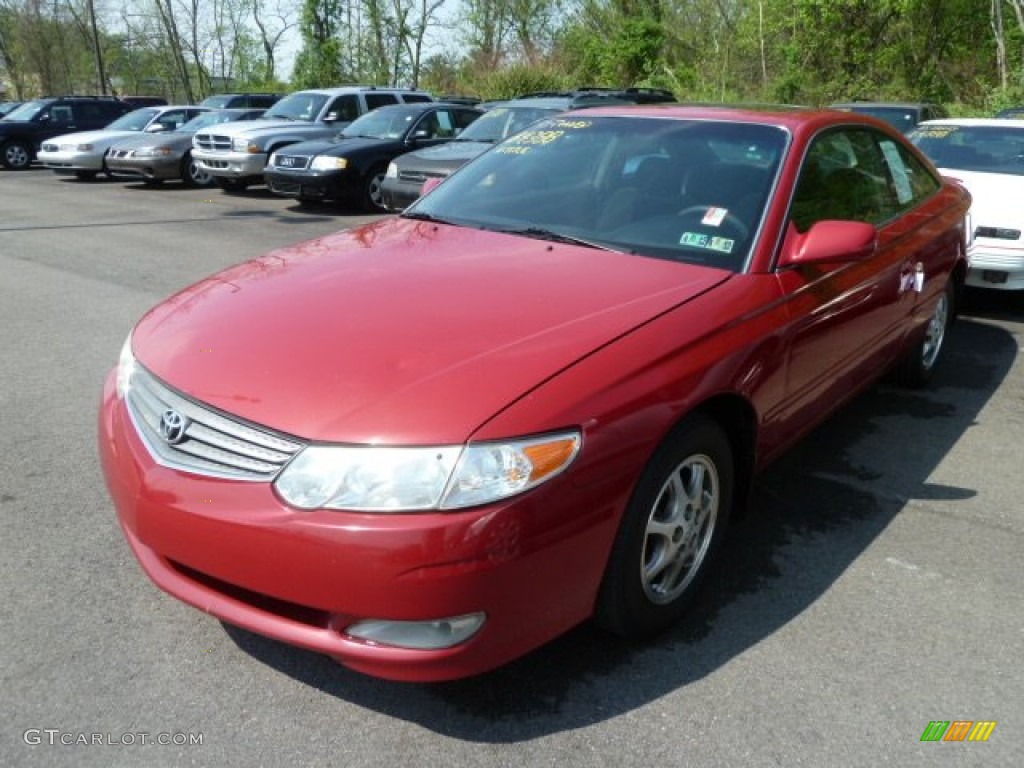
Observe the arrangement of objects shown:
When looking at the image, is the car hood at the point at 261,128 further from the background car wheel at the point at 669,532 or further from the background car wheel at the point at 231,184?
the background car wheel at the point at 669,532

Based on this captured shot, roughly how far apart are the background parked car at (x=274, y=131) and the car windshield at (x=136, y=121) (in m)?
4.05

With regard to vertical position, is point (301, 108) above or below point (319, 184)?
above

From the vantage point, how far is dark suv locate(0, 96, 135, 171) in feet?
66.4

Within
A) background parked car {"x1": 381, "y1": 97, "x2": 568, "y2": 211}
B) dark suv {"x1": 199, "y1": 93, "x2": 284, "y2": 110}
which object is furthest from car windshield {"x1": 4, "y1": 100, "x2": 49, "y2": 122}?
background parked car {"x1": 381, "y1": 97, "x2": 568, "y2": 211}

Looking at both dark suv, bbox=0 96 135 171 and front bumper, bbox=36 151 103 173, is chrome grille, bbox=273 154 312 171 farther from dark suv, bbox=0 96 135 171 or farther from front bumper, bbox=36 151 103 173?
dark suv, bbox=0 96 135 171

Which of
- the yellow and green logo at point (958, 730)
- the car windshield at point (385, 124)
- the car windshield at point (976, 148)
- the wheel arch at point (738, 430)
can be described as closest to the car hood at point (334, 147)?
the car windshield at point (385, 124)

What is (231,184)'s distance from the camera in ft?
50.2

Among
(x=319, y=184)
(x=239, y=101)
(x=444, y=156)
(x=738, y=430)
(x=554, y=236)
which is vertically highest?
(x=239, y=101)

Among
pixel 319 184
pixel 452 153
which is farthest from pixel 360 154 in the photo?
pixel 452 153

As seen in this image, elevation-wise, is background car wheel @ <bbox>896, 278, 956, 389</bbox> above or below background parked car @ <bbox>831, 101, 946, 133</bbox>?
below

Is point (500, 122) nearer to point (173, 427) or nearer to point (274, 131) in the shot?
point (274, 131)

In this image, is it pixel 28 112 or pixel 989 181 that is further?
pixel 28 112

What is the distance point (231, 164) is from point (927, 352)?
39.3 ft

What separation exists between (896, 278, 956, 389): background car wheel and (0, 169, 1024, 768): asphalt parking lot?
2.47 feet
